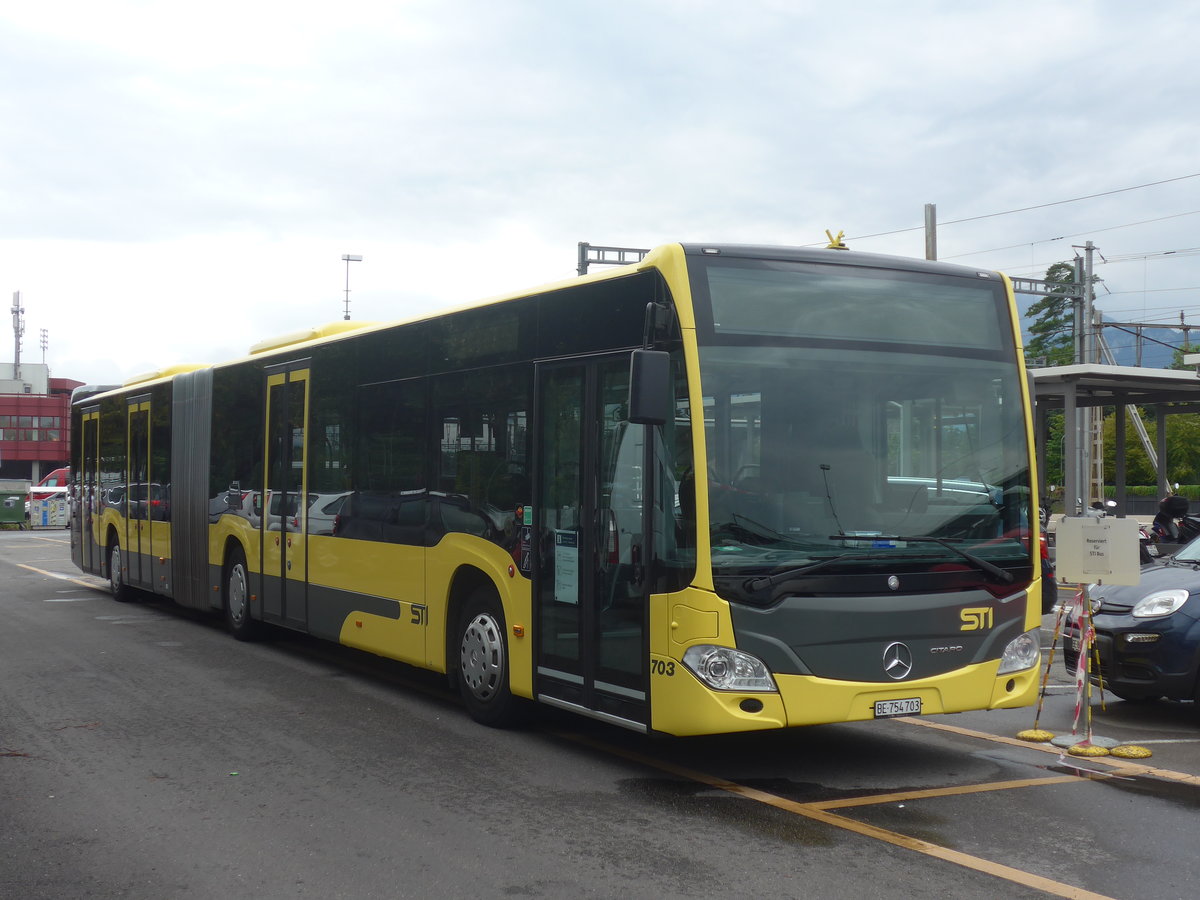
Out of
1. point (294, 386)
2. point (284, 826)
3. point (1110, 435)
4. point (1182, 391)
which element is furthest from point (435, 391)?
point (1110, 435)

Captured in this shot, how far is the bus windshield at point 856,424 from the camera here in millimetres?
6801

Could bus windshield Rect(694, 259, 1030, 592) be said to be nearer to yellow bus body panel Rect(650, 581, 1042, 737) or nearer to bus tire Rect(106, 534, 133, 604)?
yellow bus body panel Rect(650, 581, 1042, 737)

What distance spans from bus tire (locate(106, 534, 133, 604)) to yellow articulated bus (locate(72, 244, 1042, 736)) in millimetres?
10619

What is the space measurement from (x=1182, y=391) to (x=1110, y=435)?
5450 centimetres

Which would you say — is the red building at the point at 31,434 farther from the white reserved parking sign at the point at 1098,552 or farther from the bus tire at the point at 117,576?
the white reserved parking sign at the point at 1098,552

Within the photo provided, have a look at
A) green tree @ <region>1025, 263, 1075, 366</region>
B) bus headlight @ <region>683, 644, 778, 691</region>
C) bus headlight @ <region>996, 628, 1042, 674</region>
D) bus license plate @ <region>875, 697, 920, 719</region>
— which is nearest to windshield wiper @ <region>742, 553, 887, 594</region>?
bus headlight @ <region>683, 644, 778, 691</region>

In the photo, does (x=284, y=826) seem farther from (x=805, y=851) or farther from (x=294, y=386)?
(x=294, y=386)

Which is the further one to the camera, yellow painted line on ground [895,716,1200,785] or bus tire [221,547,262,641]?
bus tire [221,547,262,641]

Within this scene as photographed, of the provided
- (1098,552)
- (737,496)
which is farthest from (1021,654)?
(737,496)

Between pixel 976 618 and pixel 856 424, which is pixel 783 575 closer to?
pixel 856 424

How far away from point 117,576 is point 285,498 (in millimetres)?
7453

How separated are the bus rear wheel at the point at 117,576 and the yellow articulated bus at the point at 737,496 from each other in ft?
34.8

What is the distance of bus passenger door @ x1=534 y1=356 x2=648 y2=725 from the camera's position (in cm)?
716

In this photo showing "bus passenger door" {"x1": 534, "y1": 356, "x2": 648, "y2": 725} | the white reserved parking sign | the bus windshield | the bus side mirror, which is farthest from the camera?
the white reserved parking sign
